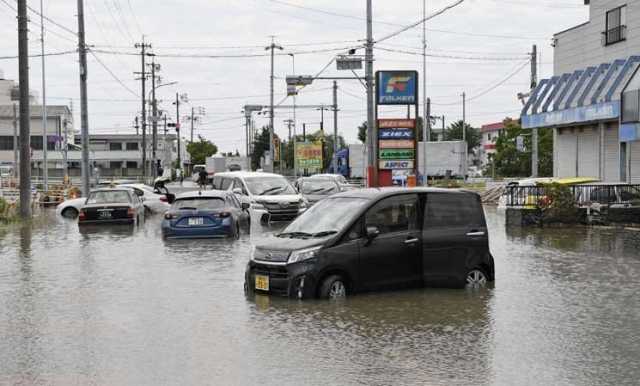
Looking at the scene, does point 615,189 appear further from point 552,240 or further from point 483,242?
point 483,242

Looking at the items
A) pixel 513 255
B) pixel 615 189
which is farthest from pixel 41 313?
pixel 615 189

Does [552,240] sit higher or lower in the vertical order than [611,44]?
lower

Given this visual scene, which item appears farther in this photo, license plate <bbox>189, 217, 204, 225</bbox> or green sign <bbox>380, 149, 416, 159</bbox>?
green sign <bbox>380, 149, 416, 159</bbox>

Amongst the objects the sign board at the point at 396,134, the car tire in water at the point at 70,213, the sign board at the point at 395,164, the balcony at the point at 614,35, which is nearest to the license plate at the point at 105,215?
the car tire in water at the point at 70,213

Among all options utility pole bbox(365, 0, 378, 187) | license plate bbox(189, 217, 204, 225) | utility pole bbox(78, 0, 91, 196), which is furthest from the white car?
license plate bbox(189, 217, 204, 225)

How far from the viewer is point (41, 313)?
36.0 ft

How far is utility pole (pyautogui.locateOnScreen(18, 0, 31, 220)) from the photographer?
29344 millimetres

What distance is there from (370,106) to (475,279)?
24.7 m

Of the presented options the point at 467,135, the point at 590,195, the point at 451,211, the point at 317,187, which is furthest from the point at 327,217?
the point at 467,135

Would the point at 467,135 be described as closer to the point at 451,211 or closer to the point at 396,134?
the point at 396,134

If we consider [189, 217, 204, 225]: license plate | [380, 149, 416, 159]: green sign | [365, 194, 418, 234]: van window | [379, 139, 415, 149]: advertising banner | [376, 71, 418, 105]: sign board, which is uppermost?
[376, 71, 418, 105]: sign board

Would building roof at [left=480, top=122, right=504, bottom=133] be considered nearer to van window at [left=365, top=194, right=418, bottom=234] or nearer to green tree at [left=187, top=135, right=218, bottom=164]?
green tree at [left=187, top=135, right=218, bottom=164]

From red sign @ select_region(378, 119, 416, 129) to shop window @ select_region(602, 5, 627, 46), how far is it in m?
8.59

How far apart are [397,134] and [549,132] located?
116 ft
